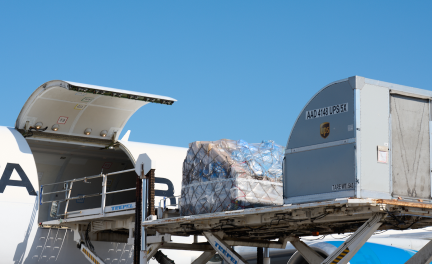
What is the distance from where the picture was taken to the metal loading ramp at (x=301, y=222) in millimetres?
8711

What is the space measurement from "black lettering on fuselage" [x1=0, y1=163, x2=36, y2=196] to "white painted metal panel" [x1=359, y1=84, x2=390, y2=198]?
990 cm

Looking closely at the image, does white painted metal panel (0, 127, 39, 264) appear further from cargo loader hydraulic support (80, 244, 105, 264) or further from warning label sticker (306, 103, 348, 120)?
warning label sticker (306, 103, 348, 120)

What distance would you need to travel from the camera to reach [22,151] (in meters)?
15.5

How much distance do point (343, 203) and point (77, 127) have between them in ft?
36.1

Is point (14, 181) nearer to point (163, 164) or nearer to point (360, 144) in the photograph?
point (163, 164)

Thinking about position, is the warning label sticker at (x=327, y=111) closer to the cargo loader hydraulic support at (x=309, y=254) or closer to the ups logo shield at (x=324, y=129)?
the ups logo shield at (x=324, y=129)

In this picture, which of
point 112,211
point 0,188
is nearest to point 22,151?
point 0,188

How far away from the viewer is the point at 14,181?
15.1m

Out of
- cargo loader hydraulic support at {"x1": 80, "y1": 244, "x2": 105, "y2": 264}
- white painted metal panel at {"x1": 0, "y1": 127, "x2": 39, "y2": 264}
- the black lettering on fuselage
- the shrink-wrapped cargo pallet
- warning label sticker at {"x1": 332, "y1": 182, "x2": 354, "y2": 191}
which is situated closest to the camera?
warning label sticker at {"x1": 332, "y1": 182, "x2": 354, "y2": 191}

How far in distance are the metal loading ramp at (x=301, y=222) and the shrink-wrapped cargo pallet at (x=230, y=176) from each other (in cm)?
43

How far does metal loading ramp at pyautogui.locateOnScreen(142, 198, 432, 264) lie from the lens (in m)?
8.71

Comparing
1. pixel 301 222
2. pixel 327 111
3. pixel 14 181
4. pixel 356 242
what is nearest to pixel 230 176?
pixel 301 222

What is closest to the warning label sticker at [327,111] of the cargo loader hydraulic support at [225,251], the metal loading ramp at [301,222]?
the metal loading ramp at [301,222]

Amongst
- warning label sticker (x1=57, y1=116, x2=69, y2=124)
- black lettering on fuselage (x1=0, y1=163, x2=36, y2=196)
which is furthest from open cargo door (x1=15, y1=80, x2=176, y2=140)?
black lettering on fuselage (x1=0, y1=163, x2=36, y2=196)
